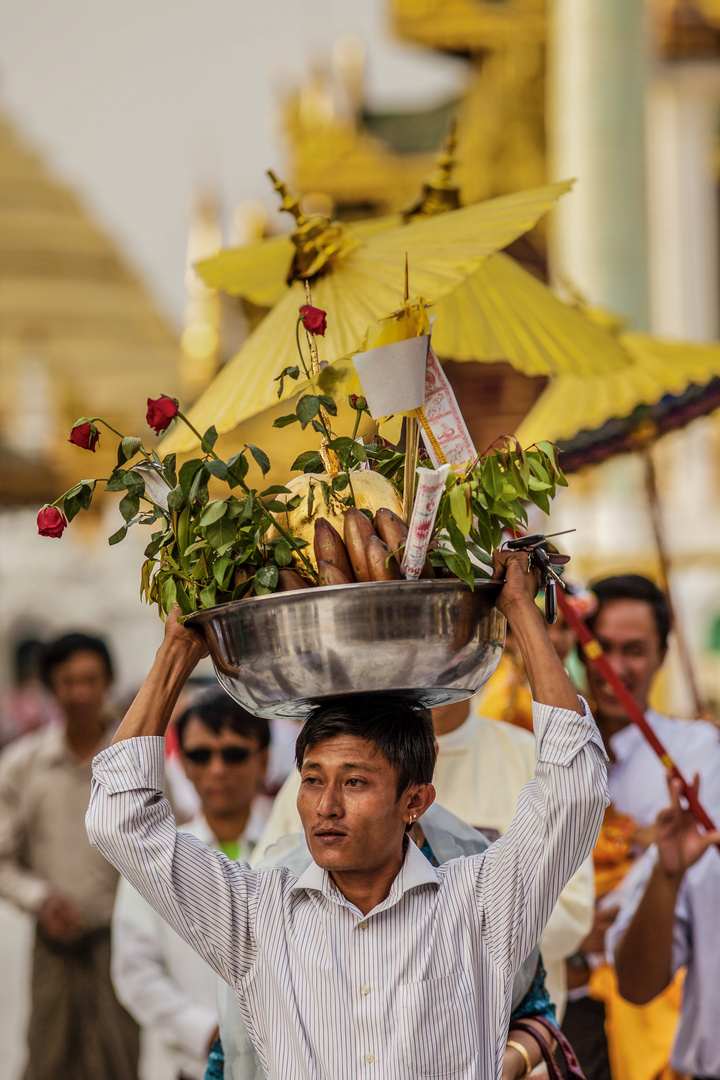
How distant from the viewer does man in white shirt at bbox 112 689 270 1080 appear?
3.27m

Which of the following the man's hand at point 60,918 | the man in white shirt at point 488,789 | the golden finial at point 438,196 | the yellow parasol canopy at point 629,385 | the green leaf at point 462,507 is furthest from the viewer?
the man's hand at point 60,918

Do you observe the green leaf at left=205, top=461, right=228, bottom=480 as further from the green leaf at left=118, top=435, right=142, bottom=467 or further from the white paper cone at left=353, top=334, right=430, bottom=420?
the white paper cone at left=353, top=334, right=430, bottom=420

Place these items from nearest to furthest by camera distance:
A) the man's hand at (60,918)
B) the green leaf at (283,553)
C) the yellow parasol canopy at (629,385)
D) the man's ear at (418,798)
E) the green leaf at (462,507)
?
the green leaf at (462,507) < the green leaf at (283,553) < the man's ear at (418,798) < the yellow parasol canopy at (629,385) < the man's hand at (60,918)

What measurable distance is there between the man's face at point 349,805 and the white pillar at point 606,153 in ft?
27.0

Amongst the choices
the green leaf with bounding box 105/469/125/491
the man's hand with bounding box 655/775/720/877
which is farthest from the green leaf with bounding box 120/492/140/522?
the man's hand with bounding box 655/775/720/877

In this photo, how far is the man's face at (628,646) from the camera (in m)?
3.26

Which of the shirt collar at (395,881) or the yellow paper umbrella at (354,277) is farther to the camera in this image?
the yellow paper umbrella at (354,277)

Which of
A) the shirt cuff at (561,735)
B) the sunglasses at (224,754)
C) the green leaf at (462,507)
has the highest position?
the green leaf at (462,507)

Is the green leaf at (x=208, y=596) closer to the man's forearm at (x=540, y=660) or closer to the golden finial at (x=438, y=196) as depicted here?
the man's forearm at (x=540, y=660)

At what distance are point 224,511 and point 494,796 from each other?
3.76 feet

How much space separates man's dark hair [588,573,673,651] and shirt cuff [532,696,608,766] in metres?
1.48

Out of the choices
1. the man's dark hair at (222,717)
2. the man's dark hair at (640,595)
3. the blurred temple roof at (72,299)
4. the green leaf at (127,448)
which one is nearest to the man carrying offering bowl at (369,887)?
the green leaf at (127,448)

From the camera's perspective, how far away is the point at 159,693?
1.94 m

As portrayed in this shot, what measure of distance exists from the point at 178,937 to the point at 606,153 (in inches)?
308
